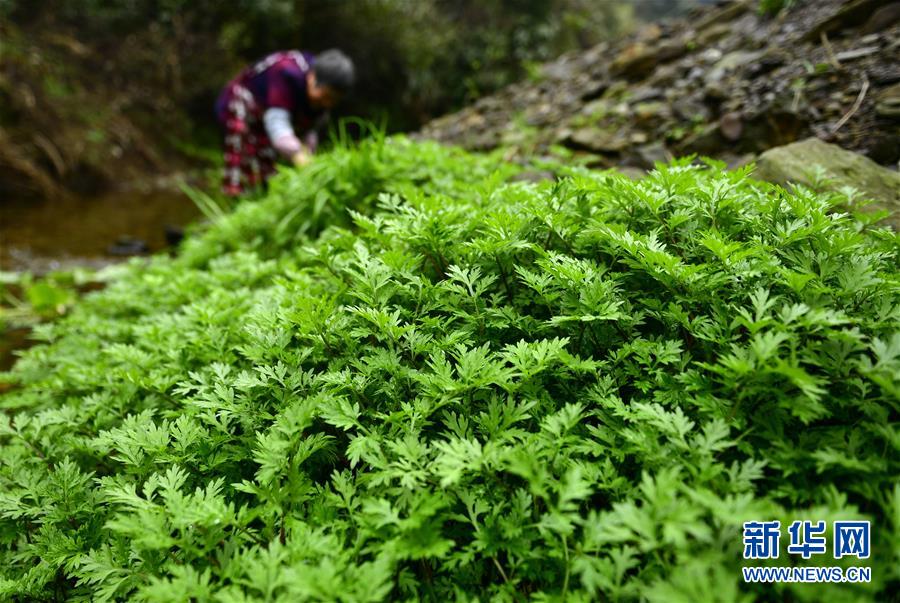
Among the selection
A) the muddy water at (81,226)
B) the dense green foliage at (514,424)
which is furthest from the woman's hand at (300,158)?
the dense green foliage at (514,424)

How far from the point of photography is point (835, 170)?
2.41 meters

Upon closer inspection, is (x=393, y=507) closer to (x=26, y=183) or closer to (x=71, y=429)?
(x=71, y=429)

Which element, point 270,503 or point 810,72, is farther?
point 810,72

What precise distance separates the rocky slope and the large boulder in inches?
22.6

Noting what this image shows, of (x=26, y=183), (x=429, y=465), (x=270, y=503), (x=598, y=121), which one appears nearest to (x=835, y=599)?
(x=429, y=465)

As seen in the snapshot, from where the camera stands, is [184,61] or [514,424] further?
[184,61]

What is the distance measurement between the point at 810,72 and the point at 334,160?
376cm

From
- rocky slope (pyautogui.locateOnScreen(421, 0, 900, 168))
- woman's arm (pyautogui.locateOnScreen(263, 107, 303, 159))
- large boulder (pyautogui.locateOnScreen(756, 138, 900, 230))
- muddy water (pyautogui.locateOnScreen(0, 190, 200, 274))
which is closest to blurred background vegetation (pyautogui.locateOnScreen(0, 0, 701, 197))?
muddy water (pyautogui.locateOnScreen(0, 190, 200, 274))

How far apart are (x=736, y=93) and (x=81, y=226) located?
8671mm

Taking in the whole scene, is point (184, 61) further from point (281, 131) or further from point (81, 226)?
point (281, 131)

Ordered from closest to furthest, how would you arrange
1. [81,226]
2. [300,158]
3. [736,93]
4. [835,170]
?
[835,170] < [736,93] < [300,158] < [81,226]

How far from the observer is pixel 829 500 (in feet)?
3.43

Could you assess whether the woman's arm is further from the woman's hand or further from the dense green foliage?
the dense green foliage

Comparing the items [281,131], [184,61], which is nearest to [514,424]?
[281,131]
